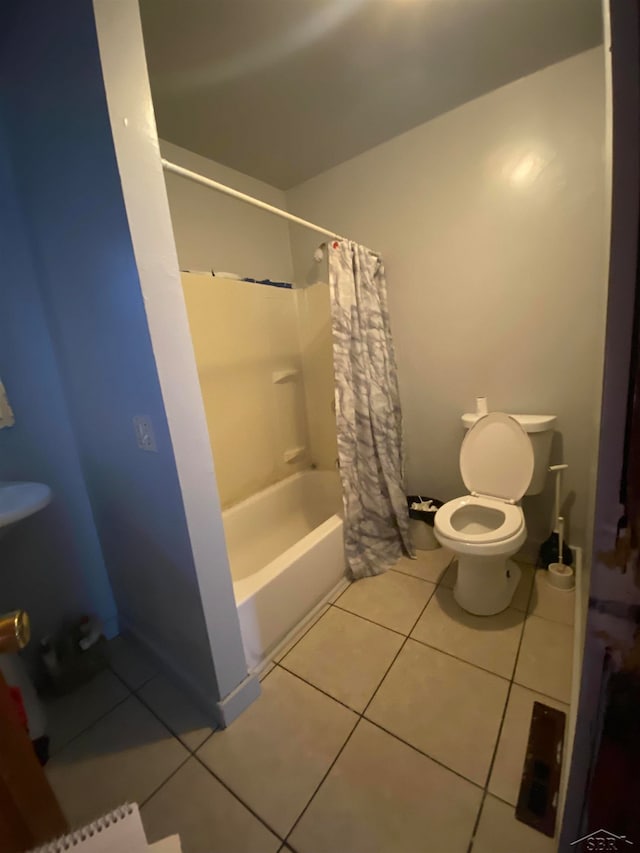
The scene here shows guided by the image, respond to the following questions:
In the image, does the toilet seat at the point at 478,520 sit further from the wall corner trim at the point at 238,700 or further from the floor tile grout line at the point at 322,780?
the wall corner trim at the point at 238,700

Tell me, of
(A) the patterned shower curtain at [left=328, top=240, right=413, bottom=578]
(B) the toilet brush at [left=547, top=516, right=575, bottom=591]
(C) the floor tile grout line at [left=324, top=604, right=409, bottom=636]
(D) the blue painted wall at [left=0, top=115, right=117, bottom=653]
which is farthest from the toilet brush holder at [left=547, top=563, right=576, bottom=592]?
(D) the blue painted wall at [left=0, top=115, right=117, bottom=653]

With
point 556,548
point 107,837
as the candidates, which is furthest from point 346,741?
point 556,548

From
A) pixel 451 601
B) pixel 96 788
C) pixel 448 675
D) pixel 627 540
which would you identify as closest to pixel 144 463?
pixel 96 788

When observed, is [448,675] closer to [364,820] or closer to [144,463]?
[364,820]

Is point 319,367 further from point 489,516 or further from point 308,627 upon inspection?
point 308,627

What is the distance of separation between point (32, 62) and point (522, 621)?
260cm

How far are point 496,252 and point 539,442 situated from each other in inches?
39.8

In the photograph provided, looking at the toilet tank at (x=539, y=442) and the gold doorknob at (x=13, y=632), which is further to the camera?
the toilet tank at (x=539, y=442)

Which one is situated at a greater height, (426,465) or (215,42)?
(215,42)

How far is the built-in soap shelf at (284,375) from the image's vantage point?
7.43 ft

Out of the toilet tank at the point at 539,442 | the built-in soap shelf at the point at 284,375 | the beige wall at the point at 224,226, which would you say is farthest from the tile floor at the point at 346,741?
the beige wall at the point at 224,226

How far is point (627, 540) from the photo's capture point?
0.37 meters

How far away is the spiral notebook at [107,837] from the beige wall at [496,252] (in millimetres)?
1711

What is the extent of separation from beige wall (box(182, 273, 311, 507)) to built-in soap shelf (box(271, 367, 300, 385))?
0.02m
